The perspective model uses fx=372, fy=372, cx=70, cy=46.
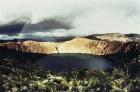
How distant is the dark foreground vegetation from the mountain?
71.3 inches

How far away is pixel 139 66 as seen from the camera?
46188 millimetres

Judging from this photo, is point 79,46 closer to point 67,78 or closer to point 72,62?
point 67,78

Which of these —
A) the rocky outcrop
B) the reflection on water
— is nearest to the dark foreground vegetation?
the reflection on water

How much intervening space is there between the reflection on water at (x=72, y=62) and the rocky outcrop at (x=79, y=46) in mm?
1120

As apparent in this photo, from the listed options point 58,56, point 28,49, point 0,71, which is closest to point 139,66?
point 58,56

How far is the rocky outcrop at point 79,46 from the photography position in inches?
1569

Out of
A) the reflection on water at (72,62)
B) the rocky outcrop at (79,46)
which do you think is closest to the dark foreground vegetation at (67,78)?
the reflection on water at (72,62)

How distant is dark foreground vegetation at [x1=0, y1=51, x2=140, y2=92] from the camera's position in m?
41.2

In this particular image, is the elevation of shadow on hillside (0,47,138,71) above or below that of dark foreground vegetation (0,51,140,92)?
above

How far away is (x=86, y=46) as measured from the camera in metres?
46.6

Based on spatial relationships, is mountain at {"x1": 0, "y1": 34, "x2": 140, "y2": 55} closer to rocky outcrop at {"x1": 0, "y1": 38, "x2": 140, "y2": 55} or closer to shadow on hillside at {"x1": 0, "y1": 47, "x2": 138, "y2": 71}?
rocky outcrop at {"x1": 0, "y1": 38, "x2": 140, "y2": 55}

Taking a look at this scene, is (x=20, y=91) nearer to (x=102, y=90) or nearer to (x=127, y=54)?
(x=102, y=90)

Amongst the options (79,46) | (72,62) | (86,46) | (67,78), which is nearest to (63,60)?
(72,62)

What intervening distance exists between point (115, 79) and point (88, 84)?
13.1 feet
